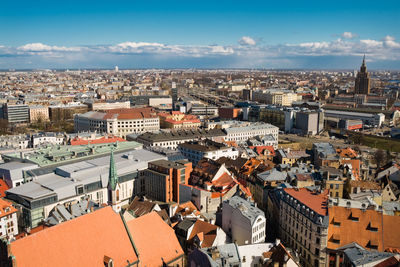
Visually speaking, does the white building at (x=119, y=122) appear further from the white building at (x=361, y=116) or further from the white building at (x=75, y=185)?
the white building at (x=361, y=116)

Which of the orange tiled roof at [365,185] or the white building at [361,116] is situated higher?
the orange tiled roof at [365,185]

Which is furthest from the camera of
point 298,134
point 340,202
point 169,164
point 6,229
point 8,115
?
point 8,115

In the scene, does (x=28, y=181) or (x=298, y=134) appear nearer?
(x=28, y=181)

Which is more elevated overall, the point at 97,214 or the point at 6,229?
the point at 97,214

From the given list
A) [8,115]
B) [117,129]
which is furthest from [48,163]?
[8,115]

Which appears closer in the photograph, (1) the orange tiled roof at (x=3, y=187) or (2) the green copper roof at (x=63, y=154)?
(1) the orange tiled roof at (x=3, y=187)

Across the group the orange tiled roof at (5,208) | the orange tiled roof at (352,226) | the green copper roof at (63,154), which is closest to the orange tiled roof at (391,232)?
the orange tiled roof at (352,226)

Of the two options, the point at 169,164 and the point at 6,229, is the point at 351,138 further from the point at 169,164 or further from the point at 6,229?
the point at 6,229
